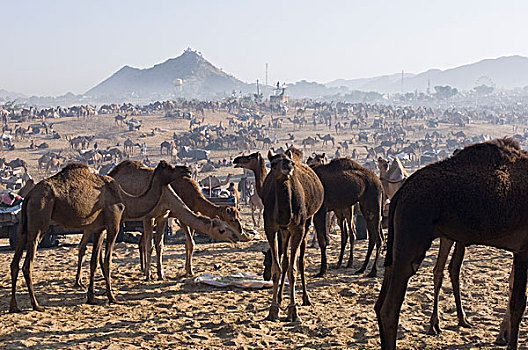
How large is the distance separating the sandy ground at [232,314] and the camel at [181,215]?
0.51 m

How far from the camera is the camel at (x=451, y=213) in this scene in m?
4.98

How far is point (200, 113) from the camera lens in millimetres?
78625

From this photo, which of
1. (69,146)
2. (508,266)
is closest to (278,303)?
(508,266)

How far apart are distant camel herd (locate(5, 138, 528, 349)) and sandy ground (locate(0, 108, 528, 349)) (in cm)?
31

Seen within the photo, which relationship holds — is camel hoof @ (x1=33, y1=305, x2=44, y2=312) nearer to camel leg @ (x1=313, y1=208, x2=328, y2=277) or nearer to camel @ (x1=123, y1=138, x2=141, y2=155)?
camel leg @ (x1=313, y1=208, x2=328, y2=277)

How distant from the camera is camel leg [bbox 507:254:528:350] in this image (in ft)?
18.1

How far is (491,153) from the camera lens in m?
5.38

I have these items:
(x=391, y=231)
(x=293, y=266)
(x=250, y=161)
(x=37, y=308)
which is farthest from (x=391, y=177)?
(x=391, y=231)

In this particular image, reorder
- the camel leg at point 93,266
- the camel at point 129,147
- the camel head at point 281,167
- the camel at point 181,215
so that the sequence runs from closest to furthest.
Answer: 1. the camel head at point 281,167
2. the camel leg at point 93,266
3. the camel at point 181,215
4. the camel at point 129,147

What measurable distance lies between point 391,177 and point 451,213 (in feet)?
34.4

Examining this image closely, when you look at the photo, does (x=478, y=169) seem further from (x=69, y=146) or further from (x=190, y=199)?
(x=69, y=146)

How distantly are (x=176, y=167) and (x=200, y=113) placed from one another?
70.0 metres

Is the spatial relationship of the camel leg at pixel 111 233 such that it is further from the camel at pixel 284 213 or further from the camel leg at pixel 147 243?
the camel at pixel 284 213

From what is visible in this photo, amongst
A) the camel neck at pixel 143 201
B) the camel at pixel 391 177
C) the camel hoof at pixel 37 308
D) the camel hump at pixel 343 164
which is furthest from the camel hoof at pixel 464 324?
the camel at pixel 391 177
